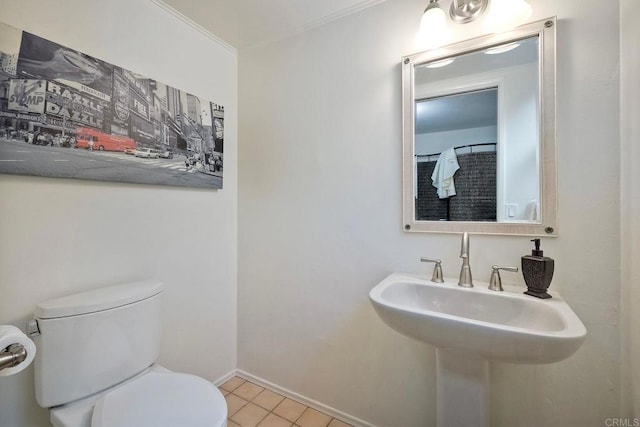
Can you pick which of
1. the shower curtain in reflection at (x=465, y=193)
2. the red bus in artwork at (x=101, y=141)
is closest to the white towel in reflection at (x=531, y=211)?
the shower curtain in reflection at (x=465, y=193)

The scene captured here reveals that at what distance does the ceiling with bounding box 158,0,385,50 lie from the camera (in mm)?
1408

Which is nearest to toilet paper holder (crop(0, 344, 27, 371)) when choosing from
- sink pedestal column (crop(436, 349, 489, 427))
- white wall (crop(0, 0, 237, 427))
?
white wall (crop(0, 0, 237, 427))

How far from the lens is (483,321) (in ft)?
3.20

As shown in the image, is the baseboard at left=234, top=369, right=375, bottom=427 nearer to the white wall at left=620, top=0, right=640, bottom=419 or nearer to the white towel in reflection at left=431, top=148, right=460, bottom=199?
the white wall at left=620, top=0, right=640, bottom=419

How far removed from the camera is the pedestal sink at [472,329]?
746 millimetres

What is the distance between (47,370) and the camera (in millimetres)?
933

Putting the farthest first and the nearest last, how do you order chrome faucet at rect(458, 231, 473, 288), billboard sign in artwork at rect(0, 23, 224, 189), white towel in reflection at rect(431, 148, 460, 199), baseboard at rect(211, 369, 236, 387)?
baseboard at rect(211, 369, 236, 387) < white towel in reflection at rect(431, 148, 460, 199) < chrome faucet at rect(458, 231, 473, 288) < billboard sign in artwork at rect(0, 23, 224, 189)

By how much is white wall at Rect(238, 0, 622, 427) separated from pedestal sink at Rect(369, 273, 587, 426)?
14cm

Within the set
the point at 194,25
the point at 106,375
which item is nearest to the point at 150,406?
the point at 106,375

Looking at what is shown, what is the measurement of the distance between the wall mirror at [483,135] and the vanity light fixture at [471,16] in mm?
45

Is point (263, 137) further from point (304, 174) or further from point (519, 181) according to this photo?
point (519, 181)

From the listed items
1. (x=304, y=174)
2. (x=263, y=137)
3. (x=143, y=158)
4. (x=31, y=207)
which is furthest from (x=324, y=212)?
(x=31, y=207)

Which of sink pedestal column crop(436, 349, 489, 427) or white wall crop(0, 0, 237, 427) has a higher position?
white wall crop(0, 0, 237, 427)

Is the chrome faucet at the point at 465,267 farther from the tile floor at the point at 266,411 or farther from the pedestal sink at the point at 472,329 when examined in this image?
the tile floor at the point at 266,411
